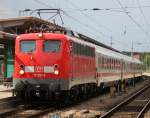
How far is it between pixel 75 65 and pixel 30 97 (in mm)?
2535

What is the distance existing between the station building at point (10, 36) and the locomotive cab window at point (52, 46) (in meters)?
5.14

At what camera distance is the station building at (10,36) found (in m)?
27.8

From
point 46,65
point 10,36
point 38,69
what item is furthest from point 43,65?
point 10,36

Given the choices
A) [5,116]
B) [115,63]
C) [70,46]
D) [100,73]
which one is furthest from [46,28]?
[115,63]

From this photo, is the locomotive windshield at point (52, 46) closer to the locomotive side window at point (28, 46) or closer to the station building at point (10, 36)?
the locomotive side window at point (28, 46)

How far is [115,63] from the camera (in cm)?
3816

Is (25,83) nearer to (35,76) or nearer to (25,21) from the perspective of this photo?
(35,76)

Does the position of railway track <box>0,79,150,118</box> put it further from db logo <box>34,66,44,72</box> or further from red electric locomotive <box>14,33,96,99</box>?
db logo <box>34,66,44,72</box>

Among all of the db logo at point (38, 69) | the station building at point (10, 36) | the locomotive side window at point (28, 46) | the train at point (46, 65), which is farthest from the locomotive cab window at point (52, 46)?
the station building at point (10, 36)

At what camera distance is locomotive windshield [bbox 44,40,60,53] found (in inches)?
761

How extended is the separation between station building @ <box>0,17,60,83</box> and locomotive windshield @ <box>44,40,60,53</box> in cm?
514

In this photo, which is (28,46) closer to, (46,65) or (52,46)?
(52,46)

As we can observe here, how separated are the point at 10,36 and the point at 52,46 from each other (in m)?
6.84

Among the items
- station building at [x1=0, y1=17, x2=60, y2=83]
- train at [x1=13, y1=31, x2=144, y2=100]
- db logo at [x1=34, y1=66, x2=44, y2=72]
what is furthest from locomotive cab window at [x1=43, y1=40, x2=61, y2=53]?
station building at [x1=0, y1=17, x2=60, y2=83]
